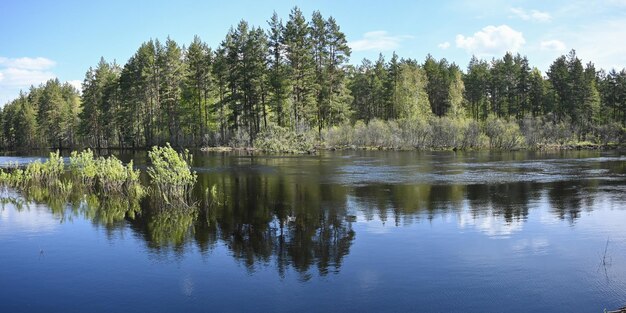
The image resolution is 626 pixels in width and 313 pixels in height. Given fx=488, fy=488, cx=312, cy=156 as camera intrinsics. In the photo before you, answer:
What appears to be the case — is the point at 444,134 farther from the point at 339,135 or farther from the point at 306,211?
the point at 306,211

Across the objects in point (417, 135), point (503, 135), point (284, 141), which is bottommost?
point (284, 141)

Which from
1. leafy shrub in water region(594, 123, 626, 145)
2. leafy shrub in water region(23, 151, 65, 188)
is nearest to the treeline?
leafy shrub in water region(594, 123, 626, 145)

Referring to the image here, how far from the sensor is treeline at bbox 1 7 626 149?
7419 centimetres

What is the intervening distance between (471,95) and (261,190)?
89.8m

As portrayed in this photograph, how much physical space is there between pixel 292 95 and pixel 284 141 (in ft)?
40.4

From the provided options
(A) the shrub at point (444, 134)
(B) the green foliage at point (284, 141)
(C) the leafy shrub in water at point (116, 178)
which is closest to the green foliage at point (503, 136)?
(A) the shrub at point (444, 134)

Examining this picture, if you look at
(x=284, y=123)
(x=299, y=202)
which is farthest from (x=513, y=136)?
(x=299, y=202)

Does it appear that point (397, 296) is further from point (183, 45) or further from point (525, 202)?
point (183, 45)

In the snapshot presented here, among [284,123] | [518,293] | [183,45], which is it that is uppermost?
[183,45]

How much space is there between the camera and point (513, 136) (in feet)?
260

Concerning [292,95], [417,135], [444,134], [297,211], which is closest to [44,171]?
[297,211]

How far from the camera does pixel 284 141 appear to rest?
67.6m

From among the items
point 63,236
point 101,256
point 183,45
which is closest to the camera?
point 101,256

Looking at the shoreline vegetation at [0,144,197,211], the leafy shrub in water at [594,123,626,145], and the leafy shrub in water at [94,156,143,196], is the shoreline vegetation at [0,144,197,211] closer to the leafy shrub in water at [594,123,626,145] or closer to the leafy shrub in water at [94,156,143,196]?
the leafy shrub in water at [94,156,143,196]
